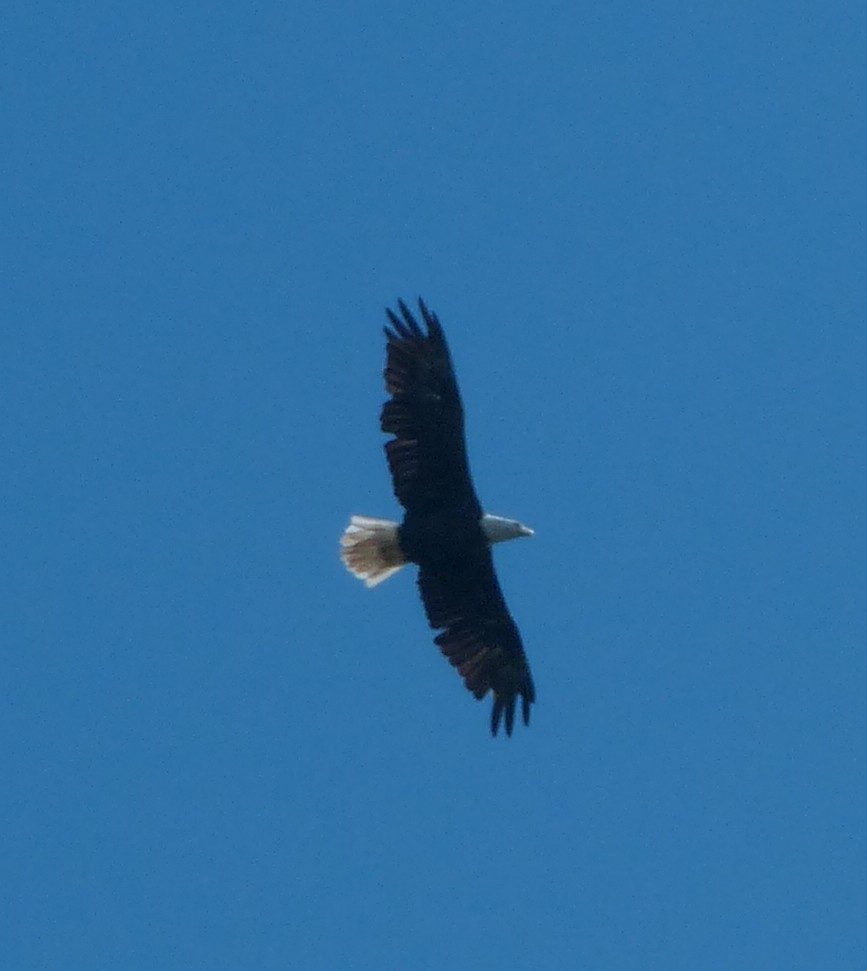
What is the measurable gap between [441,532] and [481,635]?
0.89m

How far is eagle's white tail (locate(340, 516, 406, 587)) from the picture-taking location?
18172mm

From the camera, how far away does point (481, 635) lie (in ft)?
60.4

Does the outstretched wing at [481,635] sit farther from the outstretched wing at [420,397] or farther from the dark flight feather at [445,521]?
the outstretched wing at [420,397]

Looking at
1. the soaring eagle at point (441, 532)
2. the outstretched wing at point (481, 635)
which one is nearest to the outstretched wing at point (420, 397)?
the soaring eagle at point (441, 532)

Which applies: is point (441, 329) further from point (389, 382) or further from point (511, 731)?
point (511, 731)

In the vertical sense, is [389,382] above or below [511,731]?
above

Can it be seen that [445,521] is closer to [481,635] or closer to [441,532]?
[441,532]

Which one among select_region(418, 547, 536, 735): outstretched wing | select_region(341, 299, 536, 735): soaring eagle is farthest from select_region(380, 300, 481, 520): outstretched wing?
select_region(418, 547, 536, 735): outstretched wing

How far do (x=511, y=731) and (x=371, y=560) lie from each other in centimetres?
146

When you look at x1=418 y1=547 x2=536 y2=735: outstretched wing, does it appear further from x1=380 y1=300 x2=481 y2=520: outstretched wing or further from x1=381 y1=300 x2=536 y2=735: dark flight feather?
x1=380 y1=300 x2=481 y2=520: outstretched wing

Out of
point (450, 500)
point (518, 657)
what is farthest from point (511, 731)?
point (450, 500)

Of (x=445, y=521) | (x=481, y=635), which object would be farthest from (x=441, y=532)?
(x=481, y=635)

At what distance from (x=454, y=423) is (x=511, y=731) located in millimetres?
2174

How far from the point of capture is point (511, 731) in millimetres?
18438
